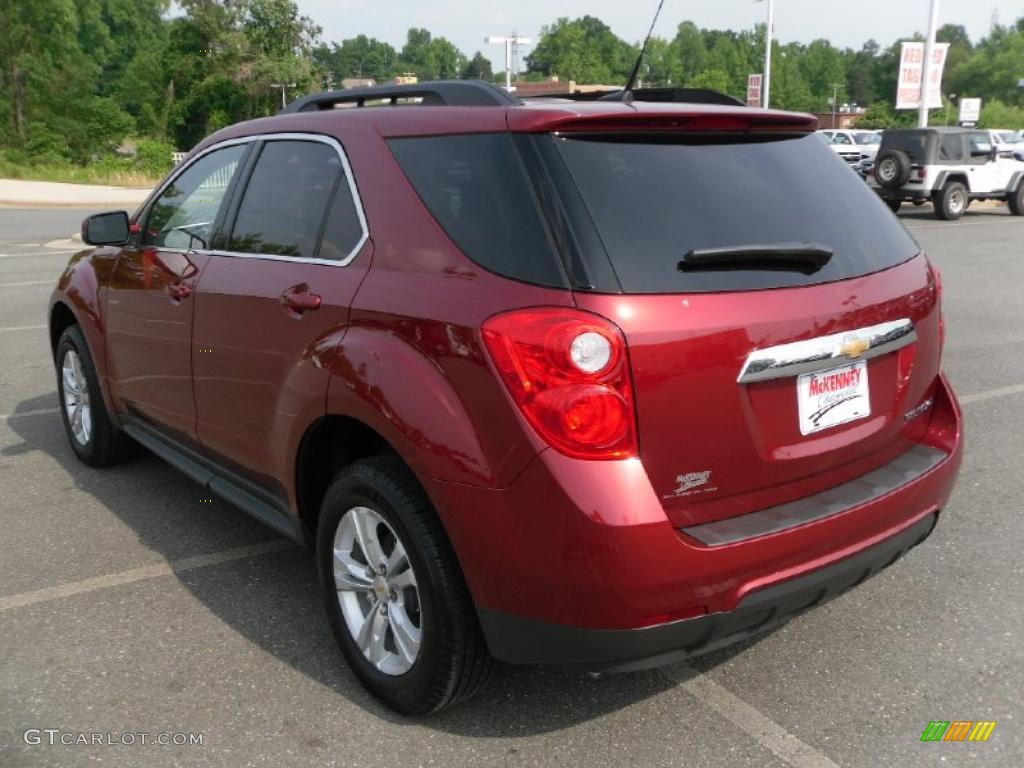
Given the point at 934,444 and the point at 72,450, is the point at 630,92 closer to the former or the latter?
the point at 934,444

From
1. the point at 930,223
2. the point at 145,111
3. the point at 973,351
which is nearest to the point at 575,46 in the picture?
the point at 145,111

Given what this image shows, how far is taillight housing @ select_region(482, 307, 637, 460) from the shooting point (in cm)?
239

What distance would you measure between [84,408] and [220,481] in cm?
179

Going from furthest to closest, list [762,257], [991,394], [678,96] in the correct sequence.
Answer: [991,394]
[678,96]
[762,257]

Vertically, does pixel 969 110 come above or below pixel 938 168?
above

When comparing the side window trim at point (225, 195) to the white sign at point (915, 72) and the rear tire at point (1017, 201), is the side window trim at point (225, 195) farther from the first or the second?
the white sign at point (915, 72)

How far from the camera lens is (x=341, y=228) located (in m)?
3.14

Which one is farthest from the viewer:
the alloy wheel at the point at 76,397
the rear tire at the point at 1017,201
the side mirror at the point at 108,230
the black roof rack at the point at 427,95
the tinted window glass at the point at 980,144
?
the rear tire at the point at 1017,201

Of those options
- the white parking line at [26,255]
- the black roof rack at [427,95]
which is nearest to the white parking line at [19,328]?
the black roof rack at [427,95]

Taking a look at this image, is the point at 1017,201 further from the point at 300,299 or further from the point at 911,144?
the point at 300,299

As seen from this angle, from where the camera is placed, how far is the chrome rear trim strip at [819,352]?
2.56 m

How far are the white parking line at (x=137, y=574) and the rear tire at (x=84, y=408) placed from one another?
3.82 feet

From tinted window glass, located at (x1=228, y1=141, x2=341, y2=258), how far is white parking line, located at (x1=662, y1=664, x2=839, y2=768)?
72.1 inches

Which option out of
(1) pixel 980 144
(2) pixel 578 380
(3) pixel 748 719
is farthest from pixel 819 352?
(1) pixel 980 144
